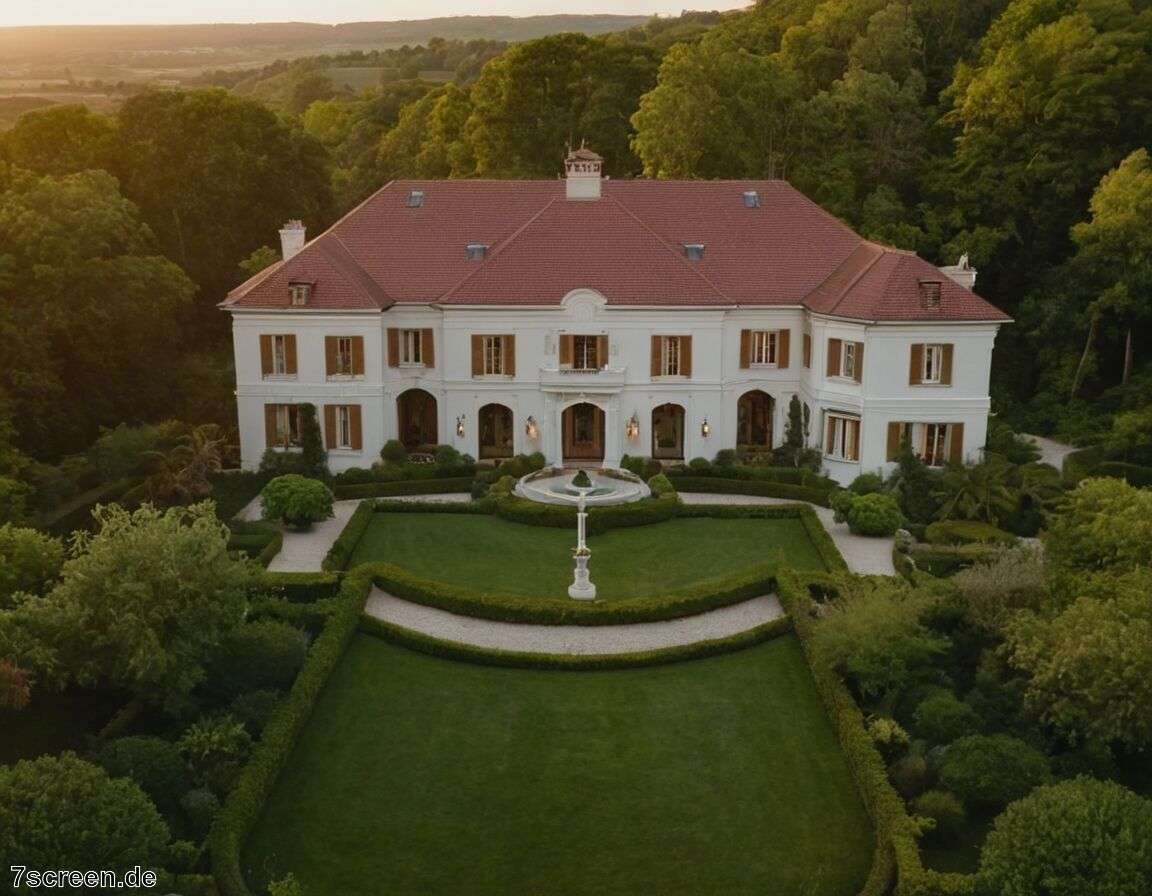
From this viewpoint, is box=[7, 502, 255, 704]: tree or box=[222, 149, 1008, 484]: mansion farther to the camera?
box=[222, 149, 1008, 484]: mansion

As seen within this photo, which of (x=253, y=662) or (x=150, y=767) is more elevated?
(x=150, y=767)

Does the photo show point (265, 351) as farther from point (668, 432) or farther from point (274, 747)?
point (274, 747)

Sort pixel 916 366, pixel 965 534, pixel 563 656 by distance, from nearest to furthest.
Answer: pixel 563 656 → pixel 965 534 → pixel 916 366

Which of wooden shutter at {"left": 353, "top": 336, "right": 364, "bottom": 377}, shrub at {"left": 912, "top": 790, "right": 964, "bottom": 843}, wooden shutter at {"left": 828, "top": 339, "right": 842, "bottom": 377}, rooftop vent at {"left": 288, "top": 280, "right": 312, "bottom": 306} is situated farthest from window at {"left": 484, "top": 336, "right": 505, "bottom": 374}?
shrub at {"left": 912, "top": 790, "right": 964, "bottom": 843}

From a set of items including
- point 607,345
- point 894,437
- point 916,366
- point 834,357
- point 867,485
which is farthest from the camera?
point 607,345

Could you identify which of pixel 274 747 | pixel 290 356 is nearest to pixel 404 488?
pixel 290 356

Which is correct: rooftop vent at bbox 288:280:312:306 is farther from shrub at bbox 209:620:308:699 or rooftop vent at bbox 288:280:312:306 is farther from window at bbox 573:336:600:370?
shrub at bbox 209:620:308:699

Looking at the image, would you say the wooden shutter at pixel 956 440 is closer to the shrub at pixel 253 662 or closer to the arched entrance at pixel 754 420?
the arched entrance at pixel 754 420
